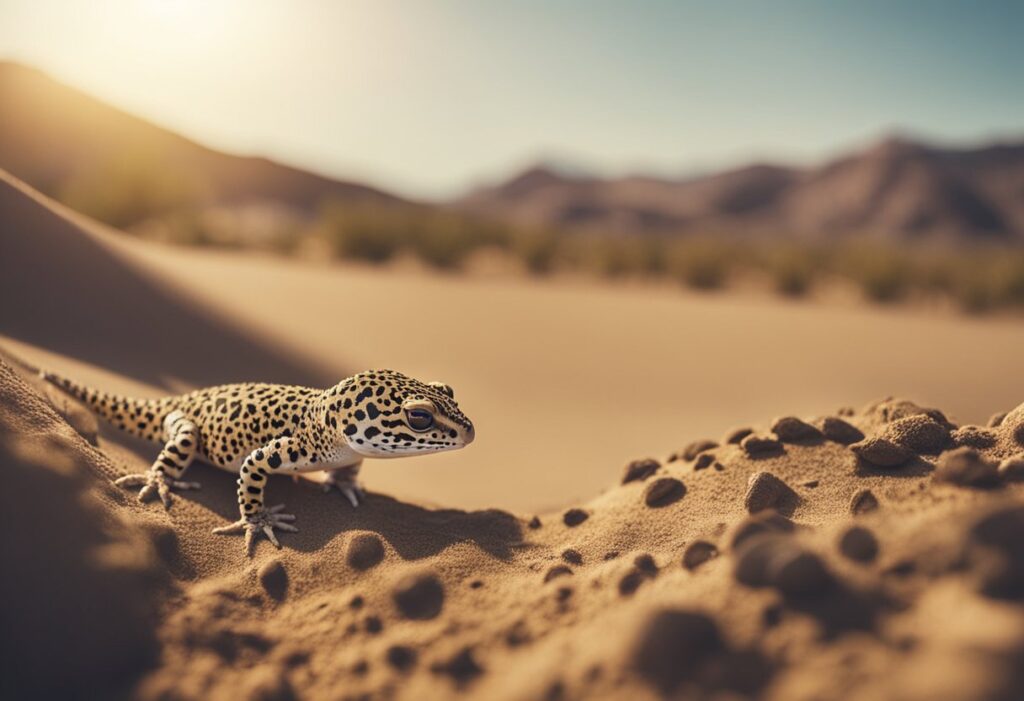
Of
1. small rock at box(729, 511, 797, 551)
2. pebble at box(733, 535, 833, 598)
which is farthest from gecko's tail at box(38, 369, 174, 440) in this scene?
pebble at box(733, 535, 833, 598)

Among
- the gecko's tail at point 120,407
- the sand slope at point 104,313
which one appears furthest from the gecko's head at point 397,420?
the sand slope at point 104,313

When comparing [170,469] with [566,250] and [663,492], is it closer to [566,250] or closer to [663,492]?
[663,492]

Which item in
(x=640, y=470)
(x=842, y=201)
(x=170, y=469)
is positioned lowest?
(x=170, y=469)

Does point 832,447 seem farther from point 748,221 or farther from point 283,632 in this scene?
point 748,221

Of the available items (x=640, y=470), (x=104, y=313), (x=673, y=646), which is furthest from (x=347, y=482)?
(x=104, y=313)

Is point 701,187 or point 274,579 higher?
point 701,187

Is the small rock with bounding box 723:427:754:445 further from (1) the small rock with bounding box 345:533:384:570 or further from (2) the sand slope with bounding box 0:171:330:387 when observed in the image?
(2) the sand slope with bounding box 0:171:330:387

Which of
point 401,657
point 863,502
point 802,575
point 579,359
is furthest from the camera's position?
point 579,359
